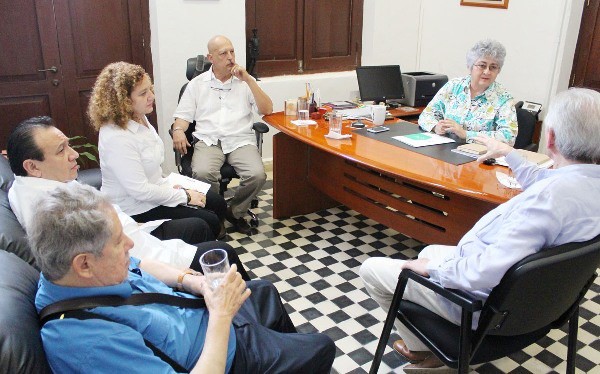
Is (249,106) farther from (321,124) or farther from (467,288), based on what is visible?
(467,288)

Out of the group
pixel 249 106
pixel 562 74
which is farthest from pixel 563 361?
pixel 562 74

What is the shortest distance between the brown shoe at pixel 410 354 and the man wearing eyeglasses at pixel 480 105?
1310 millimetres

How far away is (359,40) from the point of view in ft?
16.7

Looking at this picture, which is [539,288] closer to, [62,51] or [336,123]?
[336,123]

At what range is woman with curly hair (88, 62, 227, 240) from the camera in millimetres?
2398

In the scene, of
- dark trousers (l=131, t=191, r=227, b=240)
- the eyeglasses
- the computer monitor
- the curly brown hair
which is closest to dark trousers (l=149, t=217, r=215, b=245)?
dark trousers (l=131, t=191, r=227, b=240)

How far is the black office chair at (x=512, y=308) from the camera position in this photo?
144cm

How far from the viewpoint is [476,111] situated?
3.10 m

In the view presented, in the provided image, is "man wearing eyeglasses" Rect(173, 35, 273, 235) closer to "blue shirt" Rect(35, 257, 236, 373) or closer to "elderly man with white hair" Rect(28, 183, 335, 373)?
"elderly man with white hair" Rect(28, 183, 335, 373)

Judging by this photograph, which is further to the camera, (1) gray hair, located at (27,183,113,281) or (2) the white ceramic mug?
(2) the white ceramic mug

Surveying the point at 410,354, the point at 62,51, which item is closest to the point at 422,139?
the point at 410,354

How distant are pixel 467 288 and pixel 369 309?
105 centimetres

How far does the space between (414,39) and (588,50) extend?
63.9 inches

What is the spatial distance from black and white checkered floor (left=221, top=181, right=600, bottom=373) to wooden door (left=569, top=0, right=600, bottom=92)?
6.53 ft
